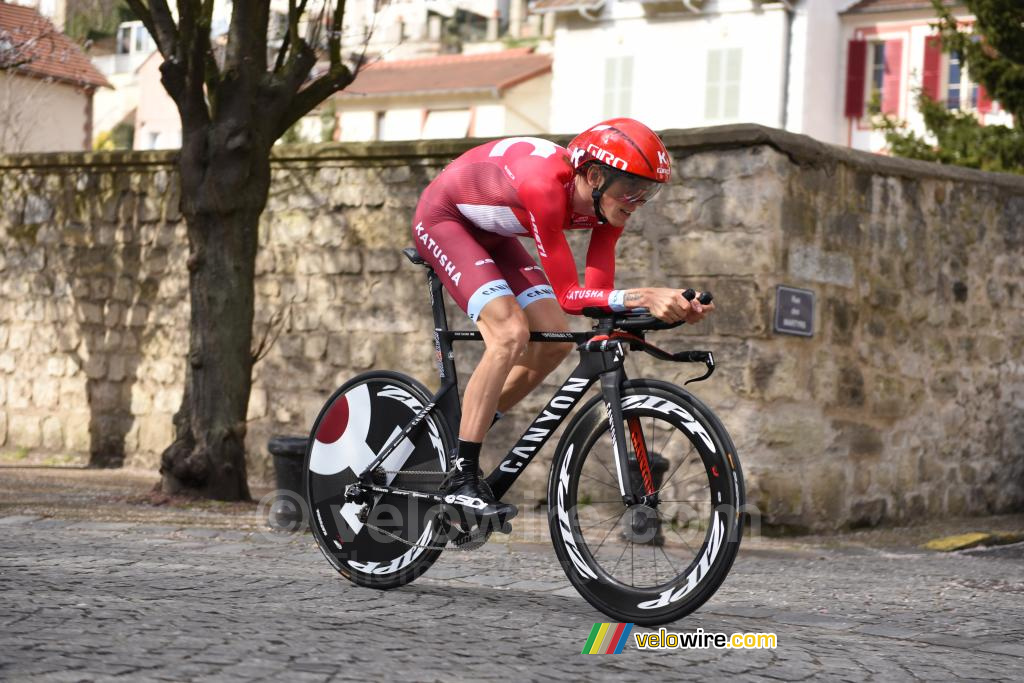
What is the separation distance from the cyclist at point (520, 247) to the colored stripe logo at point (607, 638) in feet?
1.78

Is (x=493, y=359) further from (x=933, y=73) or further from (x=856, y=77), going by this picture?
(x=856, y=77)

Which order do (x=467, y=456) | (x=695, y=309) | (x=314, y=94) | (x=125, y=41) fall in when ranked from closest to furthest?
(x=695, y=309), (x=467, y=456), (x=314, y=94), (x=125, y=41)

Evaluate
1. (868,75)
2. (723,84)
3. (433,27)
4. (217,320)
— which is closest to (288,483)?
(217,320)

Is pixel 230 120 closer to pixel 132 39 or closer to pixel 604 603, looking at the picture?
pixel 604 603

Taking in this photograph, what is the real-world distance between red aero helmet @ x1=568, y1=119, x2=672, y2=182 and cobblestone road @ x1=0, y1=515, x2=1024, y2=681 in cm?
146

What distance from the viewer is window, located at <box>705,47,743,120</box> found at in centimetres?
3269

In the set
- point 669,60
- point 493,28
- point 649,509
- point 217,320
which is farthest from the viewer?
point 493,28

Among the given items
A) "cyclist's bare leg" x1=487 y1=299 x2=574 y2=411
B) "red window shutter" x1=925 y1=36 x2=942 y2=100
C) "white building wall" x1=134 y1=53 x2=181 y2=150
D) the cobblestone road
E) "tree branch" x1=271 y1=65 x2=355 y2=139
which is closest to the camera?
the cobblestone road

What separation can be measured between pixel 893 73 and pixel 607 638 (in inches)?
1209

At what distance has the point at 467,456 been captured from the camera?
5.00 meters

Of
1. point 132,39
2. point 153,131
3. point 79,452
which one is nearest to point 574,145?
point 79,452

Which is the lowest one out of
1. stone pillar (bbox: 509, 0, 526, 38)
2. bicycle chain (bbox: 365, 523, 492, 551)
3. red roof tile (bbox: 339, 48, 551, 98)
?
bicycle chain (bbox: 365, 523, 492, 551)

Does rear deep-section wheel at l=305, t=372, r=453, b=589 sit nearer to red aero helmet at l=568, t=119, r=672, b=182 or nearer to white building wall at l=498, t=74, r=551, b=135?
red aero helmet at l=568, t=119, r=672, b=182

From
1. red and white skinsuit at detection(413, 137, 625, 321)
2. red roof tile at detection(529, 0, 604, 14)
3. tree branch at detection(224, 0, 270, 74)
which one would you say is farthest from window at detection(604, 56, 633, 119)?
red and white skinsuit at detection(413, 137, 625, 321)
